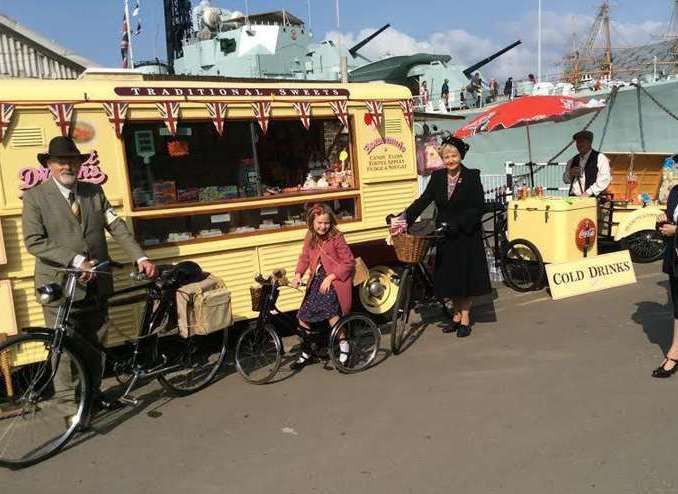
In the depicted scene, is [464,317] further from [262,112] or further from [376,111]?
[262,112]

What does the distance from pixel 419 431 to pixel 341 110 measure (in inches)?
140

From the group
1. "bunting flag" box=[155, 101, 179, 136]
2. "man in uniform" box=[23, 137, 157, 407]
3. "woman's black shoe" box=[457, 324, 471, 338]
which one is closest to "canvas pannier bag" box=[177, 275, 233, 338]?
"man in uniform" box=[23, 137, 157, 407]

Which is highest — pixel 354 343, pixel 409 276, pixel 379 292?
pixel 409 276

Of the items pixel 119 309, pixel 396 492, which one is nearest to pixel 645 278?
pixel 396 492

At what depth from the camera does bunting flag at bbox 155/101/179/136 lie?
200 inches

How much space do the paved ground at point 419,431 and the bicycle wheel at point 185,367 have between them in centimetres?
10

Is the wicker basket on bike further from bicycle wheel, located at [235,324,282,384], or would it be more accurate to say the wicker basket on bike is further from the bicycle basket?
bicycle wheel, located at [235,324,282,384]

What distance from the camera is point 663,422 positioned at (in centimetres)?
364

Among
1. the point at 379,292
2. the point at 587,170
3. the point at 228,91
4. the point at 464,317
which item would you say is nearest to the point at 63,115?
the point at 228,91

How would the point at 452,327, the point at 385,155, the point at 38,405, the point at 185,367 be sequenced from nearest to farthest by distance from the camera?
the point at 38,405 < the point at 185,367 < the point at 452,327 < the point at 385,155

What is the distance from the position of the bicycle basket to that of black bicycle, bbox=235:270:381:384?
0.70 metres

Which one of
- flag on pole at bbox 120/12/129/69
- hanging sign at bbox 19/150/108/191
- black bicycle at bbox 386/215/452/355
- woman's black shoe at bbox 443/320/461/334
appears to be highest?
flag on pole at bbox 120/12/129/69

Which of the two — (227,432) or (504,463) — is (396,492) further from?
(227,432)

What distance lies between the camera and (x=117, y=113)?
4.88 metres
